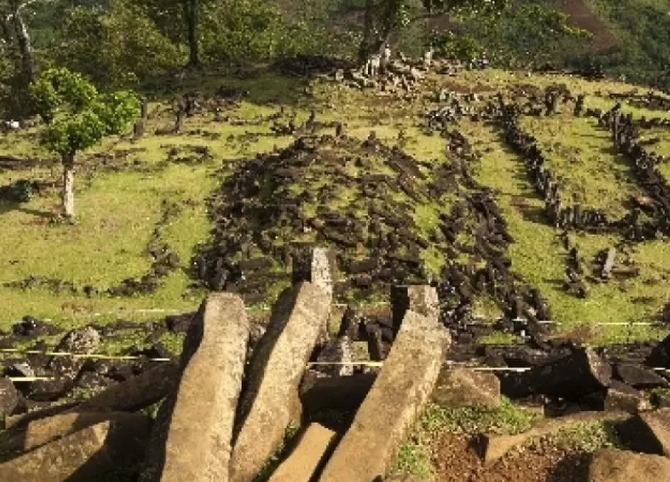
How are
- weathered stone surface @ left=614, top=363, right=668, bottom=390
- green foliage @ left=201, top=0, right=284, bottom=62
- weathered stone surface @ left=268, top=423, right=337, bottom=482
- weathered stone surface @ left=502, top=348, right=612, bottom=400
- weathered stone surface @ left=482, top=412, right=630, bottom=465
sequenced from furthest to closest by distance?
green foliage @ left=201, top=0, right=284, bottom=62 → weathered stone surface @ left=614, top=363, right=668, bottom=390 → weathered stone surface @ left=502, top=348, right=612, bottom=400 → weathered stone surface @ left=482, top=412, right=630, bottom=465 → weathered stone surface @ left=268, top=423, right=337, bottom=482

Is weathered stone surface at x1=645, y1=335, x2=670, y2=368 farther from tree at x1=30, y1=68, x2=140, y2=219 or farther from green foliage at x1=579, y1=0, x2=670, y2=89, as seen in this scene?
green foliage at x1=579, y1=0, x2=670, y2=89

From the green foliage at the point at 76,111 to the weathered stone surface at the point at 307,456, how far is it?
55.6ft

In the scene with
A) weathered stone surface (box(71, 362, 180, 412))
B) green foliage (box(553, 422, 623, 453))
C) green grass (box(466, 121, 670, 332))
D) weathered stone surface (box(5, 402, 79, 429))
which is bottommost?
green grass (box(466, 121, 670, 332))

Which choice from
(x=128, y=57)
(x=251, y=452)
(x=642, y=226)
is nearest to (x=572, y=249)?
(x=642, y=226)

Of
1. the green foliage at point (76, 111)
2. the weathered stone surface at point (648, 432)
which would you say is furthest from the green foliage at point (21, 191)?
the weathered stone surface at point (648, 432)

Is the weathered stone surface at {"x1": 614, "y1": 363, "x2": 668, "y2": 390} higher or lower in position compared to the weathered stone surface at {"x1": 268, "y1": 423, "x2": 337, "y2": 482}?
lower

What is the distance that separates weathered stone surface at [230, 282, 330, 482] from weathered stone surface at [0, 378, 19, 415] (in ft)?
15.4

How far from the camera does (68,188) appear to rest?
2583 cm

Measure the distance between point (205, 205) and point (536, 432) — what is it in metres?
19.3

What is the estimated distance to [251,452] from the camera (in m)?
8.91

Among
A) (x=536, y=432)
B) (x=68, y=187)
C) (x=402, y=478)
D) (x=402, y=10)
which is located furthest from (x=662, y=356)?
(x=402, y=10)

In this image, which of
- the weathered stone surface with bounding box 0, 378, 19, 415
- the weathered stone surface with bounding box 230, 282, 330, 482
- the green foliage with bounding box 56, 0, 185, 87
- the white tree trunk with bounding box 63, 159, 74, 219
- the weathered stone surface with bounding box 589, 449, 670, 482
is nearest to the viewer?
the weathered stone surface with bounding box 230, 282, 330, 482

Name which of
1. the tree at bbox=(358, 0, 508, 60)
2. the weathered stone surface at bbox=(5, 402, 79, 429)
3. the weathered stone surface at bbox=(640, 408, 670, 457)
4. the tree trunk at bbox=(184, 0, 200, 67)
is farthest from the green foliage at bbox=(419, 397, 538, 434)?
the tree trunk at bbox=(184, 0, 200, 67)

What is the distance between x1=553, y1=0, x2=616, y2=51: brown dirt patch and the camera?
108 meters
